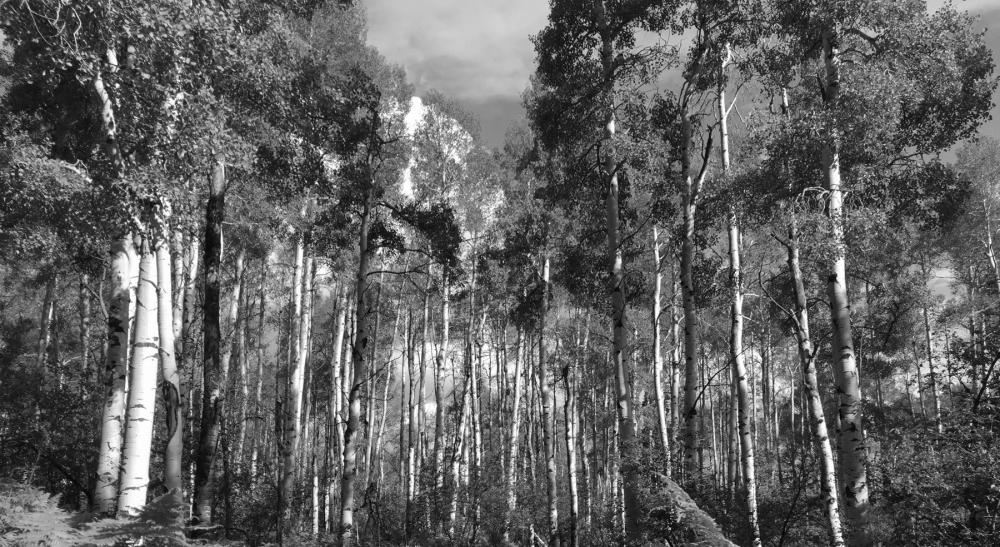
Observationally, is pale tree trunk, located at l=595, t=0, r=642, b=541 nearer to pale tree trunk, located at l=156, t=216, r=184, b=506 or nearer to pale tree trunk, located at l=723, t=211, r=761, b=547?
pale tree trunk, located at l=723, t=211, r=761, b=547

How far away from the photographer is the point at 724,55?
9023mm

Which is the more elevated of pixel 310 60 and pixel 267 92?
pixel 310 60

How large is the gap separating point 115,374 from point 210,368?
115 centimetres

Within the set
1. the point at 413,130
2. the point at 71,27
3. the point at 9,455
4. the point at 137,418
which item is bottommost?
the point at 9,455

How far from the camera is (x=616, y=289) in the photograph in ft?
28.0

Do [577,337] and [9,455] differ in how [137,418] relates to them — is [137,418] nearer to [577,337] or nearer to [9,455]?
[9,455]

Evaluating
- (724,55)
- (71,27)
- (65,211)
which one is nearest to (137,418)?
(65,211)

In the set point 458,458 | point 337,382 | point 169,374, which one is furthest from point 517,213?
point 169,374

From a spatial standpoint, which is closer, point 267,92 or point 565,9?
point 267,92

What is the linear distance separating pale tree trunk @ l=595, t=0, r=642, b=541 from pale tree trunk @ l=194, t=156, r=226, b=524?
5.58 m

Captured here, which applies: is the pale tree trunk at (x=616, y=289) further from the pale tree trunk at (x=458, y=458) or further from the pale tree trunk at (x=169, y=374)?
the pale tree trunk at (x=458, y=458)

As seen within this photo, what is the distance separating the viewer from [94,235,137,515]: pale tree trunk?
6.17 metres

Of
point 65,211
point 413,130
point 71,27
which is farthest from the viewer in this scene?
point 413,130

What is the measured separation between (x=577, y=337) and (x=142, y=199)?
53.6 feet
